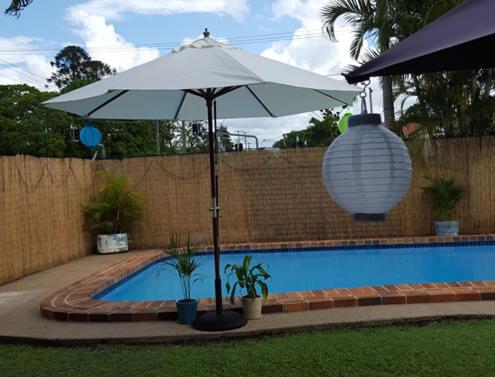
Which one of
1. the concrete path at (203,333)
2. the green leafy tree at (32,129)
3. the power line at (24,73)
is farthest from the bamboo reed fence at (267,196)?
the power line at (24,73)

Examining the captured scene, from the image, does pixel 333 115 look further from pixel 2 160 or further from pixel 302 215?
pixel 2 160

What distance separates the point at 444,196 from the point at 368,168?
7.43m

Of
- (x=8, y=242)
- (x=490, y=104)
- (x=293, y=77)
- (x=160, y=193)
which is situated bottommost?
(x=8, y=242)

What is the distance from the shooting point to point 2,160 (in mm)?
7012

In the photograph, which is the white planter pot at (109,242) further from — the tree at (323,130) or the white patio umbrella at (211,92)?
the tree at (323,130)

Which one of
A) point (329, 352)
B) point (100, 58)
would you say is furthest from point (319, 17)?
point (100, 58)

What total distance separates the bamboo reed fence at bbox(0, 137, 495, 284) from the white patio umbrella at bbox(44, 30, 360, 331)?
160 inches

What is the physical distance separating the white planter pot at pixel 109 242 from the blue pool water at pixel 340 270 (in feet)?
3.73

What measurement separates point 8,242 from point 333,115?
20.8m

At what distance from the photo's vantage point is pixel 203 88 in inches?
129

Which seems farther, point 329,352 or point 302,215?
point 302,215

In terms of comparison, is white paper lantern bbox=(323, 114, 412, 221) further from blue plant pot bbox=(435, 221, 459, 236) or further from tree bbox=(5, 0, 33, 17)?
blue plant pot bbox=(435, 221, 459, 236)

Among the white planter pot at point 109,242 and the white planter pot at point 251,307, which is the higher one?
the white planter pot at point 109,242

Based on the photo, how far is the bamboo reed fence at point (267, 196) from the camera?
30.9 ft
